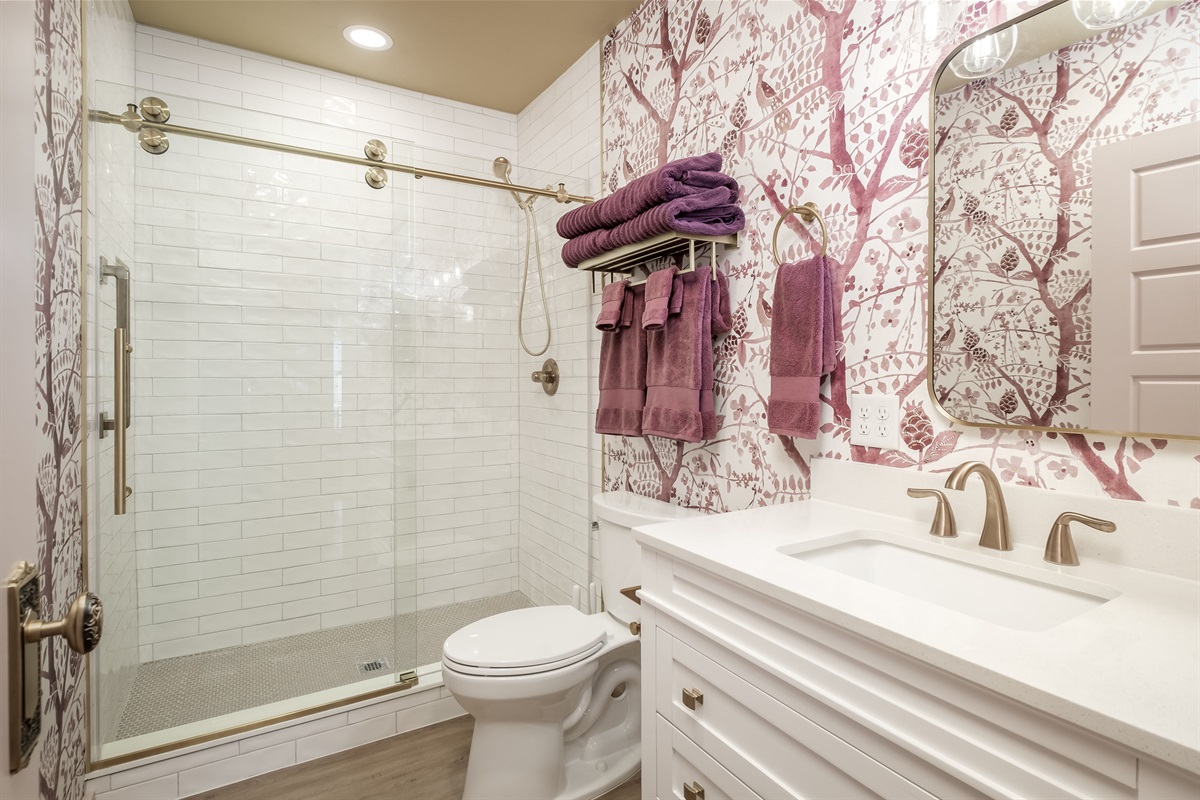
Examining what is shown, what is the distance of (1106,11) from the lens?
0.99 metres

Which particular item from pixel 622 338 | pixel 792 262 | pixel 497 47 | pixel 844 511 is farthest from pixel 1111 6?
pixel 497 47

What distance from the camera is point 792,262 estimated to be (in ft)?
5.07

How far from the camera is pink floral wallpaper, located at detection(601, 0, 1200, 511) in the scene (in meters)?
1.11

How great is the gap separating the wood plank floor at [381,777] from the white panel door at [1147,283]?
1634 millimetres

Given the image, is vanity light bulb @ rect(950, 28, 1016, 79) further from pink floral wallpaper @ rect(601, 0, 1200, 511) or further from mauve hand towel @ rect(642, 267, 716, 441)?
mauve hand towel @ rect(642, 267, 716, 441)

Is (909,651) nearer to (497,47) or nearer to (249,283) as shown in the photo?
(249,283)

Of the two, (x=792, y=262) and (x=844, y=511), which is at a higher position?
(x=792, y=262)

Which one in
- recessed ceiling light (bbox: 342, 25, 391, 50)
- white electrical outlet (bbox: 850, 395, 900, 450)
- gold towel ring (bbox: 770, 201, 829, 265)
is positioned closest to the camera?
white electrical outlet (bbox: 850, 395, 900, 450)

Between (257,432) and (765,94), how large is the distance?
80.9 inches

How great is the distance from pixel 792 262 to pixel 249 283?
193 centimetres

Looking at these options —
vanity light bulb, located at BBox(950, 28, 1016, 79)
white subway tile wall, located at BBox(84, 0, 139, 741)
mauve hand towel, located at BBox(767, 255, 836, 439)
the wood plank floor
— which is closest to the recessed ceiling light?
white subway tile wall, located at BBox(84, 0, 139, 741)

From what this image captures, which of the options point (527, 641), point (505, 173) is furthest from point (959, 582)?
point (505, 173)

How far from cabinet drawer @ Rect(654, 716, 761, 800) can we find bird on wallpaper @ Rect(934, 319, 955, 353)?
91cm

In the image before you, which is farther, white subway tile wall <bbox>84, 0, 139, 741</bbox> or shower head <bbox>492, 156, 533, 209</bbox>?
shower head <bbox>492, 156, 533, 209</bbox>
